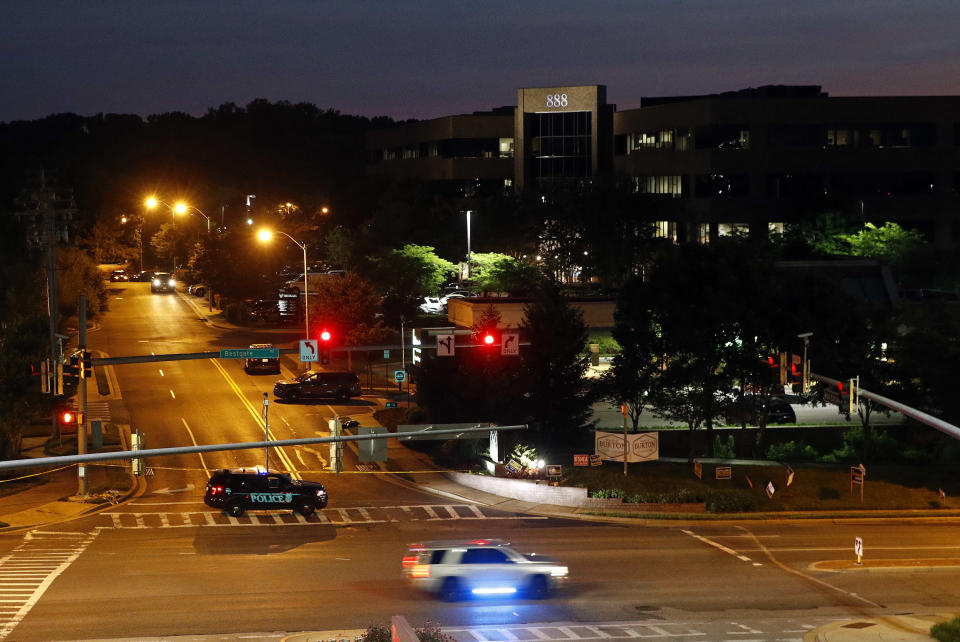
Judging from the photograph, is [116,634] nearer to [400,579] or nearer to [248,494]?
[400,579]

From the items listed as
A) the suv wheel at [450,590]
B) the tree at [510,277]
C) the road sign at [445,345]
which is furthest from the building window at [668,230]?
the suv wheel at [450,590]

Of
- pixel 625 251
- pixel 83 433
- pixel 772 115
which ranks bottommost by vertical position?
pixel 83 433

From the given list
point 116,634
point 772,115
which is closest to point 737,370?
point 116,634

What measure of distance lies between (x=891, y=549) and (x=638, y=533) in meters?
7.95

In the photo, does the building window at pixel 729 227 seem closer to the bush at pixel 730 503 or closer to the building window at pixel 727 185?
the building window at pixel 727 185

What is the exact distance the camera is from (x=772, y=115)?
105 meters

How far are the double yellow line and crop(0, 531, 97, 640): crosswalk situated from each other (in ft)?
35.2

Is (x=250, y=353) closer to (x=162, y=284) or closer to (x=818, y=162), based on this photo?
(x=818, y=162)

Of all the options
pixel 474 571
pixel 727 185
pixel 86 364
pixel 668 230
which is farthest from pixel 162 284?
pixel 474 571

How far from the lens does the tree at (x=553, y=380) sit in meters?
49.2

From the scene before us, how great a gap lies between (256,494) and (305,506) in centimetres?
176

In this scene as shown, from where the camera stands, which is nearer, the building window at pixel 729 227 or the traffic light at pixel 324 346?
the traffic light at pixel 324 346

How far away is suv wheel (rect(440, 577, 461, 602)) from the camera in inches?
1140

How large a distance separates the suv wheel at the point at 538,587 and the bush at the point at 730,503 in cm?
1264
